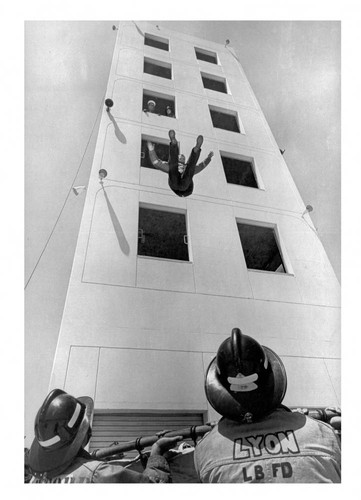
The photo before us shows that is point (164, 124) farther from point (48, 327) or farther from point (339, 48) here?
point (48, 327)

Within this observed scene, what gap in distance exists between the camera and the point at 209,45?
1257 cm

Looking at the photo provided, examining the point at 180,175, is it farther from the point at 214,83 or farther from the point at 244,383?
the point at 214,83

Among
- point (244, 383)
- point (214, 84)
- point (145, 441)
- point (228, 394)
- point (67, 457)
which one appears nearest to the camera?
point (244, 383)

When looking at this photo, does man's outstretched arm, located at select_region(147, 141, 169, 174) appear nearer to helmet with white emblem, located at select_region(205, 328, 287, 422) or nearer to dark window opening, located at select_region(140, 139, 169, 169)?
dark window opening, located at select_region(140, 139, 169, 169)

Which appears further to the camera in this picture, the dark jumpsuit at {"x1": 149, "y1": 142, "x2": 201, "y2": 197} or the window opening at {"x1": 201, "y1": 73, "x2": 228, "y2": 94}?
the window opening at {"x1": 201, "y1": 73, "x2": 228, "y2": 94}

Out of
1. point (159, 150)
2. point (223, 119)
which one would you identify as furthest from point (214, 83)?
point (159, 150)

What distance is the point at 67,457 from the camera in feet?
12.4

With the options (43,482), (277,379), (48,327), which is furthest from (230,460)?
(48,327)

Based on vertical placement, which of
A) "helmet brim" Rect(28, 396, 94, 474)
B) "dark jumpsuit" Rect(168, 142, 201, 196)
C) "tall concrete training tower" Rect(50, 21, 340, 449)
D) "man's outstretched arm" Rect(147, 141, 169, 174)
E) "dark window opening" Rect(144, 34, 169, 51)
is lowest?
"helmet brim" Rect(28, 396, 94, 474)

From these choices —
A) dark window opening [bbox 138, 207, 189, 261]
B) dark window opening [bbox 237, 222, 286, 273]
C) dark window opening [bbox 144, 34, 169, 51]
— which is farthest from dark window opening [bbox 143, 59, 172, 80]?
dark window opening [bbox 237, 222, 286, 273]

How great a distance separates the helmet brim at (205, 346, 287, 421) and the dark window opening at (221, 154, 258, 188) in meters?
5.74

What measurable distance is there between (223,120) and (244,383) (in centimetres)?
886

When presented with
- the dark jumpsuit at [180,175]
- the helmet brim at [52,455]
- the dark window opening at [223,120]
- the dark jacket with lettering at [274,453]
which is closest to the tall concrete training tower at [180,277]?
the dark jumpsuit at [180,175]

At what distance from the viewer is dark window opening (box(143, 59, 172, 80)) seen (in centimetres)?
1118
